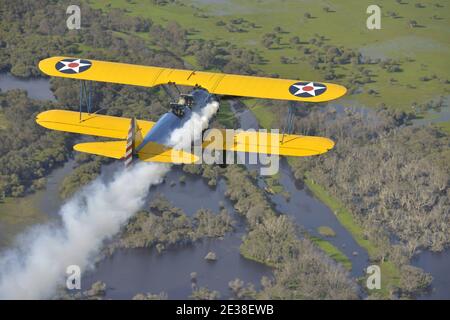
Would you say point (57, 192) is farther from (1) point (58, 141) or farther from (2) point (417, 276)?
(2) point (417, 276)

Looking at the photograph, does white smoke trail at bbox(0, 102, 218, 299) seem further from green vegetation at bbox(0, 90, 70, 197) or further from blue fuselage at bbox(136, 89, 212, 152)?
green vegetation at bbox(0, 90, 70, 197)

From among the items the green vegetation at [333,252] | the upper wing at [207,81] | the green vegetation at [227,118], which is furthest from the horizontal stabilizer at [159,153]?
the green vegetation at [227,118]

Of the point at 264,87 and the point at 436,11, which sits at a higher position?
the point at 264,87

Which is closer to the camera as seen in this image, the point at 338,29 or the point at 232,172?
the point at 232,172

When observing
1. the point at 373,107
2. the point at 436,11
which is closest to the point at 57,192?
the point at 373,107

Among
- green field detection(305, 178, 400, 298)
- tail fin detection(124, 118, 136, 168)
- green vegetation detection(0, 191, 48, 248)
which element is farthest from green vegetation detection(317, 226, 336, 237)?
tail fin detection(124, 118, 136, 168)
